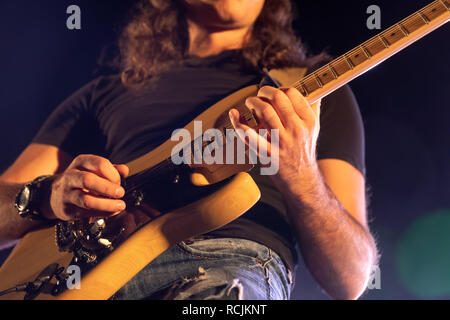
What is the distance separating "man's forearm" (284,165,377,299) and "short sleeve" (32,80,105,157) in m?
0.80

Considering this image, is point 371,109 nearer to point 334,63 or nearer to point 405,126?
point 405,126

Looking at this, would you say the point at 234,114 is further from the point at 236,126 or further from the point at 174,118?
the point at 174,118

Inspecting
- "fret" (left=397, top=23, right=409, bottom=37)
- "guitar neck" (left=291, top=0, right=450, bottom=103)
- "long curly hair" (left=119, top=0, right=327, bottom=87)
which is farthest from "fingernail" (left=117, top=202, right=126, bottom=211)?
"fret" (left=397, top=23, right=409, bottom=37)

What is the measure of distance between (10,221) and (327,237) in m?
0.90

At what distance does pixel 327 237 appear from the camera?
3.14ft

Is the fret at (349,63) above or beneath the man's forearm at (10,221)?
above

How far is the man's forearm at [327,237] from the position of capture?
92cm

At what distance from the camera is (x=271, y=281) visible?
82 centimetres

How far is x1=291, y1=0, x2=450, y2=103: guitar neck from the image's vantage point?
0.92 meters

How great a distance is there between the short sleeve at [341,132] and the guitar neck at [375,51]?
0.76ft

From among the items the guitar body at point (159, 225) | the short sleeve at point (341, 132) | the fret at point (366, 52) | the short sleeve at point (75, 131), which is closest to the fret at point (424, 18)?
the fret at point (366, 52)
